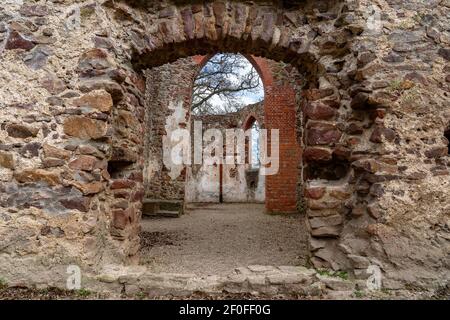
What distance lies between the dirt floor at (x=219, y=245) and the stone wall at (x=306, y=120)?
0.69 meters

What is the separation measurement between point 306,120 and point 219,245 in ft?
7.03

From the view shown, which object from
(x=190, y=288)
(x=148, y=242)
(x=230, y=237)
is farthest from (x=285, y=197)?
(x=190, y=288)

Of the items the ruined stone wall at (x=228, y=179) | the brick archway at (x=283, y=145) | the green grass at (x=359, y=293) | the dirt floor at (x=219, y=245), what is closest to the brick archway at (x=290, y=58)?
the green grass at (x=359, y=293)

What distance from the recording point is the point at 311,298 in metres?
2.45

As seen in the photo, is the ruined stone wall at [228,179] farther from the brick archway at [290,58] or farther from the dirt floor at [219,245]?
the brick archway at [290,58]

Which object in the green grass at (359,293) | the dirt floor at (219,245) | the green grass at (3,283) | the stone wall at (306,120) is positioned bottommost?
the dirt floor at (219,245)

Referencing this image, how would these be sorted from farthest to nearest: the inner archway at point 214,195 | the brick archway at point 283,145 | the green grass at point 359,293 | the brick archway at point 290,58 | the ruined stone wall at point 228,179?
the ruined stone wall at point 228,179
the brick archway at point 283,145
the inner archway at point 214,195
the brick archway at point 290,58
the green grass at point 359,293

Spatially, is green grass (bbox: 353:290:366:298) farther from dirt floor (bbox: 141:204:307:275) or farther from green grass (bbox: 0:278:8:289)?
green grass (bbox: 0:278:8:289)

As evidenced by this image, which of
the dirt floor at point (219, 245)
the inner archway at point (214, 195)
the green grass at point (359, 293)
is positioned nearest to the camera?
the green grass at point (359, 293)

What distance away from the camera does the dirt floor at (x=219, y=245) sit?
130 inches

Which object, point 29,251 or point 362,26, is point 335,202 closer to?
point 362,26

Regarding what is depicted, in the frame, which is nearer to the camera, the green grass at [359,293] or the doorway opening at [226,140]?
the green grass at [359,293]

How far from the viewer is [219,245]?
14.0 feet

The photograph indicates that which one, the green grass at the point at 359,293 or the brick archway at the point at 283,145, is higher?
the brick archway at the point at 283,145
